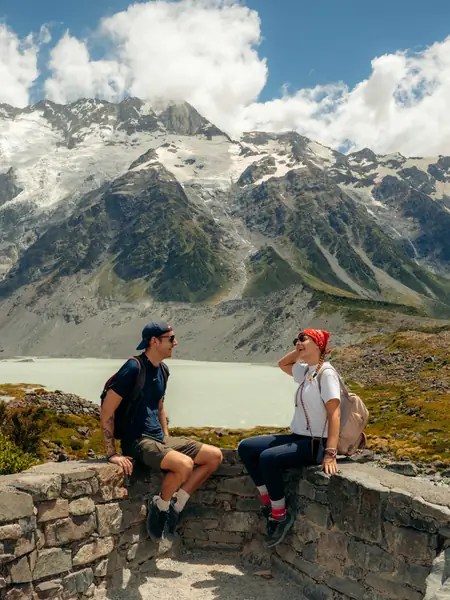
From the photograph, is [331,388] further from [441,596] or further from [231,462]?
[441,596]

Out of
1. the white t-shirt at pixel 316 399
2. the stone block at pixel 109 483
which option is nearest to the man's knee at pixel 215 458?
the white t-shirt at pixel 316 399

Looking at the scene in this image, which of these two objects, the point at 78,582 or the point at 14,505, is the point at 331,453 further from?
the point at 14,505

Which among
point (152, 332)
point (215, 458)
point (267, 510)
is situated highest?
point (152, 332)

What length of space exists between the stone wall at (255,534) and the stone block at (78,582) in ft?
0.05

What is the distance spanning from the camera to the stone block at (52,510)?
7523mm

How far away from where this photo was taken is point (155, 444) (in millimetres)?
8703

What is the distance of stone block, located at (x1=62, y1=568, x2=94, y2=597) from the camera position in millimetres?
7691

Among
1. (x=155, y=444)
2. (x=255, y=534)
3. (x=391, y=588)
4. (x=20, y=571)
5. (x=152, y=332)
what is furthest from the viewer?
(x=255, y=534)

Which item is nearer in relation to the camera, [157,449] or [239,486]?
[157,449]

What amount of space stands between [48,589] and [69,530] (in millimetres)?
760

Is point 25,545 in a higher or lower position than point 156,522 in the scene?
higher

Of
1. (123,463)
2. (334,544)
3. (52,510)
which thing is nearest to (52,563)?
(52,510)

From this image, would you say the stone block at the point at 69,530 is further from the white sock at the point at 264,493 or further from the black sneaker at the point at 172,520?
the white sock at the point at 264,493

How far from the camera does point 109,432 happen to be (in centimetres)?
859
